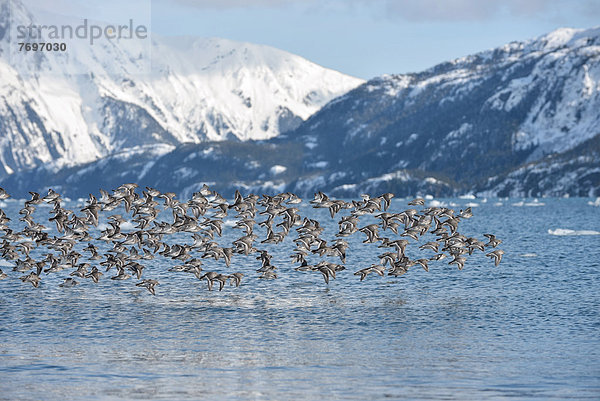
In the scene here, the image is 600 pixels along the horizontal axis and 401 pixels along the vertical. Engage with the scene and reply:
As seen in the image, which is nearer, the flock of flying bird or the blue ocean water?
the blue ocean water

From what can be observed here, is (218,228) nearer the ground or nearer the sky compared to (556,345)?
nearer the sky

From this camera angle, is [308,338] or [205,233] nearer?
[308,338]

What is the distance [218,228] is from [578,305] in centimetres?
3360

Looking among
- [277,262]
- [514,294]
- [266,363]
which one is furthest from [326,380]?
[277,262]

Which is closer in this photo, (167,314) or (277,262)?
(167,314)

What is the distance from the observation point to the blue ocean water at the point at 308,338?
4547cm

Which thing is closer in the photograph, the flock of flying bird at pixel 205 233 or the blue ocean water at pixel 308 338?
the blue ocean water at pixel 308 338

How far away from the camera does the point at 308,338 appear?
59406mm

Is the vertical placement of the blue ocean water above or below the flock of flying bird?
below

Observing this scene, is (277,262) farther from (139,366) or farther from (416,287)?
(139,366)

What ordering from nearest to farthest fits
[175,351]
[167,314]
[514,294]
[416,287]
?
[175,351] → [167,314] → [514,294] → [416,287]

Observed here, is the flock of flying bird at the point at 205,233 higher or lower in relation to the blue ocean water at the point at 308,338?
higher

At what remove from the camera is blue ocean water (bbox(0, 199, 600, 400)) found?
4547 cm

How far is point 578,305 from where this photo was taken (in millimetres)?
72375
